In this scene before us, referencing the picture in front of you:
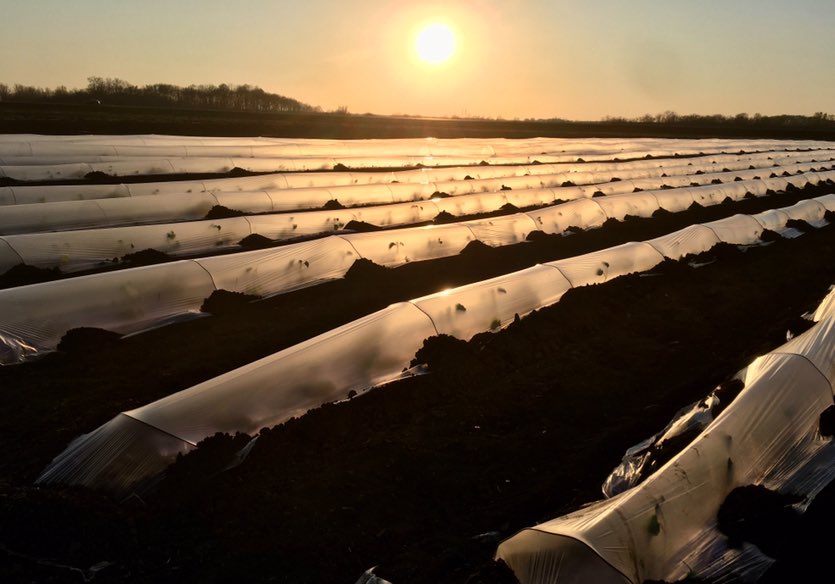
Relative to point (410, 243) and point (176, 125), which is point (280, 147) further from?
point (410, 243)

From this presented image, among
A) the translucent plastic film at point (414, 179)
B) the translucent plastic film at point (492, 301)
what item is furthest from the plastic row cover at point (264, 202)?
the translucent plastic film at point (492, 301)

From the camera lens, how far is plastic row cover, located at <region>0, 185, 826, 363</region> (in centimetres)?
774

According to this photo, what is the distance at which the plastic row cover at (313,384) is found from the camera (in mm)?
5203

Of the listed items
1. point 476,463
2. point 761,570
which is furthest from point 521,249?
point 761,570

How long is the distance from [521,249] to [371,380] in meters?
7.05

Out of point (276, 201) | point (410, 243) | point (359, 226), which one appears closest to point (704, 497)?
point (410, 243)

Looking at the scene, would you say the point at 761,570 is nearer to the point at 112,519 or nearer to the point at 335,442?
the point at 335,442

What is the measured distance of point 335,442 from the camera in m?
5.98

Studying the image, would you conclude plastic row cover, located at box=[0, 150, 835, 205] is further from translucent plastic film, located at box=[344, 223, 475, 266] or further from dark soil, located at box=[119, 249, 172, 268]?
translucent plastic film, located at box=[344, 223, 475, 266]

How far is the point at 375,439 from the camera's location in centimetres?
604

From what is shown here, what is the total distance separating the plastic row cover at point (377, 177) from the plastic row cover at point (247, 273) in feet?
14.6

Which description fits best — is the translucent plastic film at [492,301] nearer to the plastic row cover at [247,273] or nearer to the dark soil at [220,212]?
the plastic row cover at [247,273]

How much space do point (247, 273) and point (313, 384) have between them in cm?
382

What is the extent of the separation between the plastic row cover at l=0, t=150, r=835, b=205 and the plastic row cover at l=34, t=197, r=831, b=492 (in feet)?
32.7
